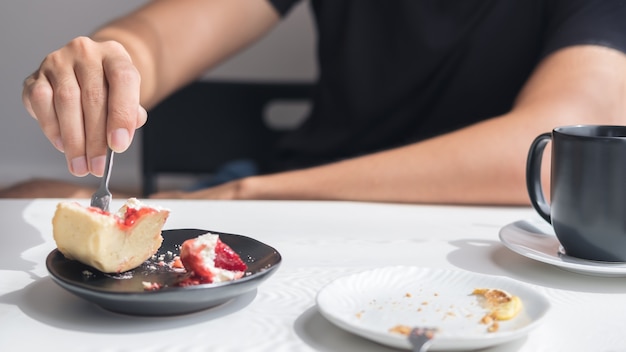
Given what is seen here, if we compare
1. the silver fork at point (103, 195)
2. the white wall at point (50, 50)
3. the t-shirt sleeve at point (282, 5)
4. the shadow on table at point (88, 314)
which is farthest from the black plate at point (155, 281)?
the white wall at point (50, 50)

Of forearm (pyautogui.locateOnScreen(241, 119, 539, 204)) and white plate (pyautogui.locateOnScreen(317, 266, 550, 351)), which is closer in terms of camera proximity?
white plate (pyautogui.locateOnScreen(317, 266, 550, 351))

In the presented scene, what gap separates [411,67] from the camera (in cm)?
141

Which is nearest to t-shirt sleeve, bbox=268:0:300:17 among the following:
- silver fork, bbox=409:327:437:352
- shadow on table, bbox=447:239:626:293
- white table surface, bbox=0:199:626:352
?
white table surface, bbox=0:199:626:352

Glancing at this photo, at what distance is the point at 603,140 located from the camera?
0.65 meters

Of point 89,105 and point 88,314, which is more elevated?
point 89,105

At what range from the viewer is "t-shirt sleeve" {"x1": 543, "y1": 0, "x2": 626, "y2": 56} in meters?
1.14

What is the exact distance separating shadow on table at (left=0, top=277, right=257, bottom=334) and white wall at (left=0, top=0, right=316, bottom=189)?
5.55 feet

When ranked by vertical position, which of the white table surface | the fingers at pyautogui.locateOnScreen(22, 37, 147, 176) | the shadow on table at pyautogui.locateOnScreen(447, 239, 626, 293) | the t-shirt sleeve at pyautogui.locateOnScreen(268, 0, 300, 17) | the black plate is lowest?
the shadow on table at pyautogui.locateOnScreen(447, 239, 626, 293)

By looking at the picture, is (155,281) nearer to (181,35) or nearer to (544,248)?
(544,248)

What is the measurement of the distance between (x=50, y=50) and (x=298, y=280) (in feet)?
5.86

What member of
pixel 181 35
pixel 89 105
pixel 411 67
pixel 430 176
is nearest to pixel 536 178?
pixel 430 176

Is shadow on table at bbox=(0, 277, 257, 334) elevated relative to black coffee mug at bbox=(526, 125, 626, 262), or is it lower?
lower

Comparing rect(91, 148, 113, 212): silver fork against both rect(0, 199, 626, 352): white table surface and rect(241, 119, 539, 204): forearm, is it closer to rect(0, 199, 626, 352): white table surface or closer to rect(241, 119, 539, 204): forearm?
rect(0, 199, 626, 352): white table surface

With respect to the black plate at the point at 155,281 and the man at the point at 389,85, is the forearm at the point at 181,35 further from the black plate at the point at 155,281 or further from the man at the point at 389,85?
the black plate at the point at 155,281
